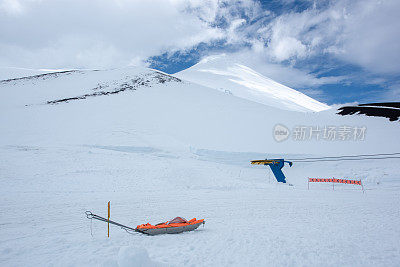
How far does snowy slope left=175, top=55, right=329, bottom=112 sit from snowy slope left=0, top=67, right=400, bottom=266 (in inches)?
509

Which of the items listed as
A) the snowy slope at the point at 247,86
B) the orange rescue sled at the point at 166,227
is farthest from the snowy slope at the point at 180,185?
the snowy slope at the point at 247,86

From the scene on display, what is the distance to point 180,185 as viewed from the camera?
15258 mm

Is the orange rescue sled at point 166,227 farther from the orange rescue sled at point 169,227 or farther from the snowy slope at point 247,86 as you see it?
the snowy slope at point 247,86

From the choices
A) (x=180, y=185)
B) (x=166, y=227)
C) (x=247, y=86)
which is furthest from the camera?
(x=247, y=86)

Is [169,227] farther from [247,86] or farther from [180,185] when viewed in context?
[247,86]

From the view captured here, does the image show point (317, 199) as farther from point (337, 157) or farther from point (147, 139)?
point (147, 139)

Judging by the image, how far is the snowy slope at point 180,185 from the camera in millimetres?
5934

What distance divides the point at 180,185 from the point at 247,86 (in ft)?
162

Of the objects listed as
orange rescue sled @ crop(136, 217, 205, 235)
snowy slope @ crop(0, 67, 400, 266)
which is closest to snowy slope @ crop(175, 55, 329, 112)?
snowy slope @ crop(0, 67, 400, 266)

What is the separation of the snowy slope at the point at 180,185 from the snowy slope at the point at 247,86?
12.9m

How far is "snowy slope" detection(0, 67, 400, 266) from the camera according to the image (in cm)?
593

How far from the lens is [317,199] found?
1222 cm

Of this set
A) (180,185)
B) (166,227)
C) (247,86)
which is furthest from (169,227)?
(247,86)

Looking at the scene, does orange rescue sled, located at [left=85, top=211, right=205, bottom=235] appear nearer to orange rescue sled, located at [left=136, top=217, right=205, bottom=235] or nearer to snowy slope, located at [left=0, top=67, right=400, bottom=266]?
orange rescue sled, located at [left=136, top=217, right=205, bottom=235]
